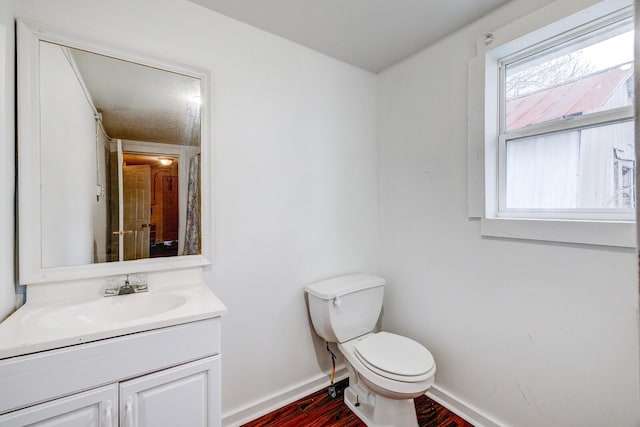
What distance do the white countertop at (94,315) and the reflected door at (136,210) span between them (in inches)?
7.6

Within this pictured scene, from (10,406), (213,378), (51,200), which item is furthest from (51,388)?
(51,200)

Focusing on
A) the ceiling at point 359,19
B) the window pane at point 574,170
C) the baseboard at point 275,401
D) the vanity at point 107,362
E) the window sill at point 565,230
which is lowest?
the baseboard at point 275,401

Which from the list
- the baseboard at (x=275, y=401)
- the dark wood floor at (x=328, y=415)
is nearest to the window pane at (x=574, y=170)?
the dark wood floor at (x=328, y=415)

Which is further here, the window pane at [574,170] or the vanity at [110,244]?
the window pane at [574,170]

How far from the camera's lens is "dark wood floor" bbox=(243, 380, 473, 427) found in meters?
1.62

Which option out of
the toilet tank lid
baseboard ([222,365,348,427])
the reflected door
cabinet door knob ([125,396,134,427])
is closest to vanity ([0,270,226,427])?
cabinet door knob ([125,396,134,427])

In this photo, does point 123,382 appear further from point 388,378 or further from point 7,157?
point 388,378

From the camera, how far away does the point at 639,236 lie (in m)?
0.37

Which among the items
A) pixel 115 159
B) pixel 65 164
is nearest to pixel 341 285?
pixel 115 159

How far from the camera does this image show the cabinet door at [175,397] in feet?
3.12

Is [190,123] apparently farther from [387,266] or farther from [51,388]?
[387,266]

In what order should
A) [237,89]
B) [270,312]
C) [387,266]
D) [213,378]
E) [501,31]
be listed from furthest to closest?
[387,266] → [270,312] → [237,89] → [501,31] → [213,378]

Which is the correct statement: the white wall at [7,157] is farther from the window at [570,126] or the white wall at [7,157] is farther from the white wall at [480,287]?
the window at [570,126]

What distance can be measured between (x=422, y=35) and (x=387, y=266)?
4.96ft
